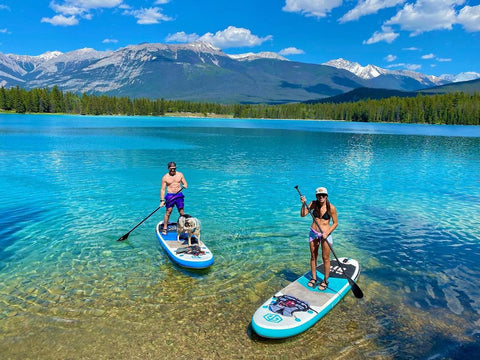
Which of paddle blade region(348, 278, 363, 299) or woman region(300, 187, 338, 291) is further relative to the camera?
paddle blade region(348, 278, 363, 299)

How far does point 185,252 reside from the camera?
1452 cm

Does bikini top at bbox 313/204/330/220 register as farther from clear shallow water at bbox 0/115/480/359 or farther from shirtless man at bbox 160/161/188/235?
shirtless man at bbox 160/161/188/235

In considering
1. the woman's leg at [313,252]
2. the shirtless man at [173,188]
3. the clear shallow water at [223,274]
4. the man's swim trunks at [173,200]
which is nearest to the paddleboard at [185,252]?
the clear shallow water at [223,274]

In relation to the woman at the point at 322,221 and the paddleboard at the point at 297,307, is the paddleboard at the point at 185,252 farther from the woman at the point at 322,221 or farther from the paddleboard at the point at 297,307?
the woman at the point at 322,221

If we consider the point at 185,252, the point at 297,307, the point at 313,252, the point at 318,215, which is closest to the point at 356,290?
the point at 313,252

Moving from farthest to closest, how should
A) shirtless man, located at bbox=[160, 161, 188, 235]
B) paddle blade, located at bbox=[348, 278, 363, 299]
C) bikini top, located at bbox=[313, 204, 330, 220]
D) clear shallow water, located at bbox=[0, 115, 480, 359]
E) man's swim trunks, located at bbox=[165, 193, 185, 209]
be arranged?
man's swim trunks, located at bbox=[165, 193, 185, 209] < shirtless man, located at bbox=[160, 161, 188, 235] < paddle blade, located at bbox=[348, 278, 363, 299] < bikini top, located at bbox=[313, 204, 330, 220] < clear shallow water, located at bbox=[0, 115, 480, 359]

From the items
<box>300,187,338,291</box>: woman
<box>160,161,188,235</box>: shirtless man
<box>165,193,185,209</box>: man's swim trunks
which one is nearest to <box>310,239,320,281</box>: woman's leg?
<box>300,187,338,291</box>: woman

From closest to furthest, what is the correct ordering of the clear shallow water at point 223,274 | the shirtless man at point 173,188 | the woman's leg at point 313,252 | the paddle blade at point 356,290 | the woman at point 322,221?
the clear shallow water at point 223,274, the woman at point 322,221, the woman's leg at point 313,252, the paddle blade at point 356,290, the shirtless man at point 173,188

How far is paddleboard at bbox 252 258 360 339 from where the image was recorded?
9.69 metres

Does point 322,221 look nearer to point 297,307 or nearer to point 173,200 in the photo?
point 297,307

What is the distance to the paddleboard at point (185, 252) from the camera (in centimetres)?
1383

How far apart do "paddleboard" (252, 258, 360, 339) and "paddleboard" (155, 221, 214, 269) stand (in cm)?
386

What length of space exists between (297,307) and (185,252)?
5833 millimetres

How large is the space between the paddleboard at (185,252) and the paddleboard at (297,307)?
12.7 feet
